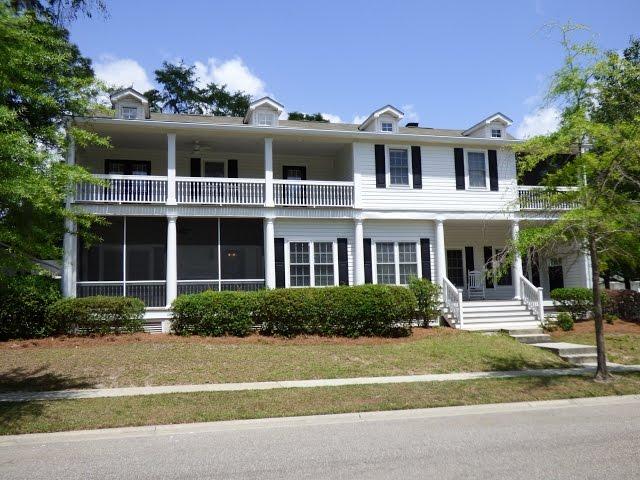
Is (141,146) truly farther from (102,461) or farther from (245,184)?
(102,461)

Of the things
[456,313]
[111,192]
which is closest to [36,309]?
[111,192]

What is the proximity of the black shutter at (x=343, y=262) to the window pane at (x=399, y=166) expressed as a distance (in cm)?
303

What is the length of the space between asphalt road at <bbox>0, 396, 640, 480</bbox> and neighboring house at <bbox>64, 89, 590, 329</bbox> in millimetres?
10252

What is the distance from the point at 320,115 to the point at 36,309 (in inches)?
1263

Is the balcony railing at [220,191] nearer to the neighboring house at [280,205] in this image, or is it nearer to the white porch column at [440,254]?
the neighboring house at [280,205]

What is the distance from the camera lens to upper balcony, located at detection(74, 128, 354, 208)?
60.1 ft

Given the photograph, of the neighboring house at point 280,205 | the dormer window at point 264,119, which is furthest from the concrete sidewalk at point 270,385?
the dormer window at point 264,119

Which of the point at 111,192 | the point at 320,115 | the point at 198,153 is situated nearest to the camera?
the point at 111,192

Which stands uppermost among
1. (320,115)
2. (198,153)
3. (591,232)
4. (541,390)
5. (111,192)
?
(320,115)

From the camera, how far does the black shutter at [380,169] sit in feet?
66.9

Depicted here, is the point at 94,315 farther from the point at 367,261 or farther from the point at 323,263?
the point at 367,261

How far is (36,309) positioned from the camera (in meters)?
15.2

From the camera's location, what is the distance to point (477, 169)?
2152 centimetres

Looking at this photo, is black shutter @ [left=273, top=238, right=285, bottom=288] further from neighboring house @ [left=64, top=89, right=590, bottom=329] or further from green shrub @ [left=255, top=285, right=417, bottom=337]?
green shrub @ [left=255, top=285, right=417, bottom=337]
